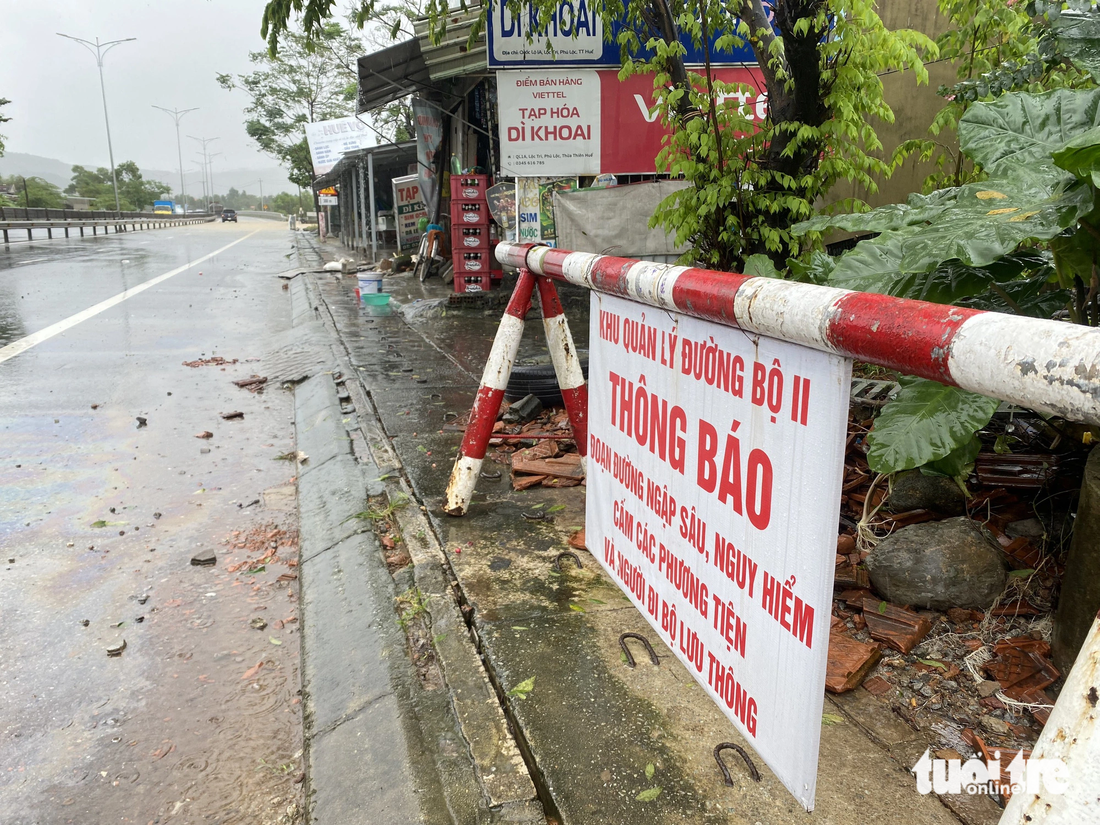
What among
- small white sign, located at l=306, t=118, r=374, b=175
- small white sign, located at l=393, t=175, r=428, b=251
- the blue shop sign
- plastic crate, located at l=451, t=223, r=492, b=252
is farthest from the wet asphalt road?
small white sign, located at l=306, t=118, r=374, b=175

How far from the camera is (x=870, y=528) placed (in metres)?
3.23

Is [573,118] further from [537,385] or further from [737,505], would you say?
[737,505]

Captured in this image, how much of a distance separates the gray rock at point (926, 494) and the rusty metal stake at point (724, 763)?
4.53 ft

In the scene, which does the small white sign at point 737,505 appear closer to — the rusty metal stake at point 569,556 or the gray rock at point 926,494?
the rusty metal stake at point 569,556

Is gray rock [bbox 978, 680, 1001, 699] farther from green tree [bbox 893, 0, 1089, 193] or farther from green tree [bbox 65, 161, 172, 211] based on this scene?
green tree [bbox 65, 161, 172, 211]

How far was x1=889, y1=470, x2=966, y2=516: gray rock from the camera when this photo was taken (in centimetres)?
316

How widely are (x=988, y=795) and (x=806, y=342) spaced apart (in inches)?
57.9

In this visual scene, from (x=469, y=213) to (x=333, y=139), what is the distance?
2064 cm

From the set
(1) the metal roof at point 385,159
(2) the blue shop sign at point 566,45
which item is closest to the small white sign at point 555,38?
(2) the blue shop sign at point 566,45

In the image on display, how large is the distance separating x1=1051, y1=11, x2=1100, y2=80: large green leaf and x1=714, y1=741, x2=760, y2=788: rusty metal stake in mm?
2517

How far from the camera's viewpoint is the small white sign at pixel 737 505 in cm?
138

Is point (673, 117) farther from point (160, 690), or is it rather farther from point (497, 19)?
point (160, 690)

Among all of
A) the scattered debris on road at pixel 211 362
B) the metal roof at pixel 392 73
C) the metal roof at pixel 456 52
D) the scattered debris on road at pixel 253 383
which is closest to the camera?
the scattered debris on road at pixel 253 383

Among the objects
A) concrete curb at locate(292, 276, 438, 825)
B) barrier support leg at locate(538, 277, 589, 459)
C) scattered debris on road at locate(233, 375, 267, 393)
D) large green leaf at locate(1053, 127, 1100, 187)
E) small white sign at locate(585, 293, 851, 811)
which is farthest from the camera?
scattered debris on road at locate(233, 375, 267, 393)
